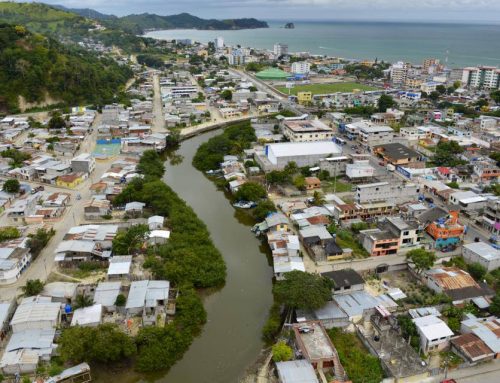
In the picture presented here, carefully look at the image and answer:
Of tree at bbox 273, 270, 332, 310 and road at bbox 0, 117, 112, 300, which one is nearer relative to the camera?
tree at bbox 273, 270, 332, 310

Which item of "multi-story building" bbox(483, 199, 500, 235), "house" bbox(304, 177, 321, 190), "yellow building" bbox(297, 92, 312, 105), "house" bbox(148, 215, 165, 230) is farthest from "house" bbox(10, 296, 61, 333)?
"yellow building" bbox(297, 92, 312, 105)

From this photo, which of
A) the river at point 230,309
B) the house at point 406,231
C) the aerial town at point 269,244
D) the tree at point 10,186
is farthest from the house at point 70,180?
the house at point 406,231

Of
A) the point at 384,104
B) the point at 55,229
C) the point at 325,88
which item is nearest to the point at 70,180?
the point at 55,229

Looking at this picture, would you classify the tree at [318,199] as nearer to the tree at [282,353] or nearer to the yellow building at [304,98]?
the tree at [282,353]

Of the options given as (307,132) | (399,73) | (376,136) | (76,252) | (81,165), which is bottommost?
(76,252)

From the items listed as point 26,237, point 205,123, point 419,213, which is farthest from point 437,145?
point 26,237

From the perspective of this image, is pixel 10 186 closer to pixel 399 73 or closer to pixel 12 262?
pixel 12 262

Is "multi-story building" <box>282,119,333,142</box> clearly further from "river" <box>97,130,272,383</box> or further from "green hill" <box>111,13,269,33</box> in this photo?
"green hill" <box>111,13,269,33</box>
